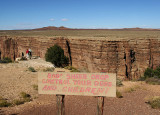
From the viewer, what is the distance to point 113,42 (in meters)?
25.5

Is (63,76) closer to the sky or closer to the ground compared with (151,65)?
closer to the sky

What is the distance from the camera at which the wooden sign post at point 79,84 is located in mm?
5711

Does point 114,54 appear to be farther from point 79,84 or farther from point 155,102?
point 79,84

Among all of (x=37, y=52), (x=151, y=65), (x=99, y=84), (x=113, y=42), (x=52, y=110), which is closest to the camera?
(x=99, y=84)

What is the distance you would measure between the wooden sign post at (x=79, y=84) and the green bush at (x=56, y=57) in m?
21.3

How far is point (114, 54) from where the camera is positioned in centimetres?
2508

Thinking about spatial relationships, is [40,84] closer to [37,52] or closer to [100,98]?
[100,98]

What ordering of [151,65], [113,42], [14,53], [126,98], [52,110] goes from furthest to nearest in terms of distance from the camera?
[14,53]
[151,65]
[113,42]
[126,98]
[52,110]

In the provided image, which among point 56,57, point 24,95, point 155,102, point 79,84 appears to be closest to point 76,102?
point 24,95

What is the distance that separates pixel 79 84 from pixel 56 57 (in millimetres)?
22213

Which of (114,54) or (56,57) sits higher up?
(114,54)

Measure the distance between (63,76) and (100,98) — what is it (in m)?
1.38

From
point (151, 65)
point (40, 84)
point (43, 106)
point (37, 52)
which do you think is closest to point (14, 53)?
point (37, 52)

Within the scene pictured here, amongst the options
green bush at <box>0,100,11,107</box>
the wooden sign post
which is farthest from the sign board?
green bush at <box>0,100,11,107</box>
